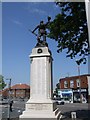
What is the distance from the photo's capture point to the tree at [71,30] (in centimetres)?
1892

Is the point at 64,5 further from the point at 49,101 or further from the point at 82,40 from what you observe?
the point at 49,101

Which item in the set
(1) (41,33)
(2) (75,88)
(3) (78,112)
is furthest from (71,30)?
(2) (75,88)

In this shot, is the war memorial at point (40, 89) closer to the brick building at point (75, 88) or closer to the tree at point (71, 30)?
the tree at point (71, 30)

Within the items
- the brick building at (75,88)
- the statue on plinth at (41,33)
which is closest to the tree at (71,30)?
the statue on plinth at (41,33)

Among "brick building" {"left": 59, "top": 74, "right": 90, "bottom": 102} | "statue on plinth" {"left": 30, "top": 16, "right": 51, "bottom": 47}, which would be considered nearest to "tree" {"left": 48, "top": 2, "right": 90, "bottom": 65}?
"statue on plinth" {"left": 30, "top": 16, "right": 51, "bottom": 47}

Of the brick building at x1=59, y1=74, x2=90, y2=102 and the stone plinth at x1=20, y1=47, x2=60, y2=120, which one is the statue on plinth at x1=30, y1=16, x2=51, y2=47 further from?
the brick building at x1=59, y1=74, x2=90, y2=102

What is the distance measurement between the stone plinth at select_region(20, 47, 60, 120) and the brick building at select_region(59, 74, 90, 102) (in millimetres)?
50033

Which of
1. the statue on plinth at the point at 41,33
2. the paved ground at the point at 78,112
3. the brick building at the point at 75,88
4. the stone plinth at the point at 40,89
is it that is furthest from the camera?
the brick building at the point at 75,88

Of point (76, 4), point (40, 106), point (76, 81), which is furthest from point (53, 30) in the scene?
point (76, 81)

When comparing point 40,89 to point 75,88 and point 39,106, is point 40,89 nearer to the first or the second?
point 39,106

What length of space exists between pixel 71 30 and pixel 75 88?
51130 mm

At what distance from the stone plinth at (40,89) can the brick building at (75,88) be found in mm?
50033

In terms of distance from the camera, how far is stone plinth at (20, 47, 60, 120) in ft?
45.1

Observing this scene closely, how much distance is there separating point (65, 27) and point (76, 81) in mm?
50670
